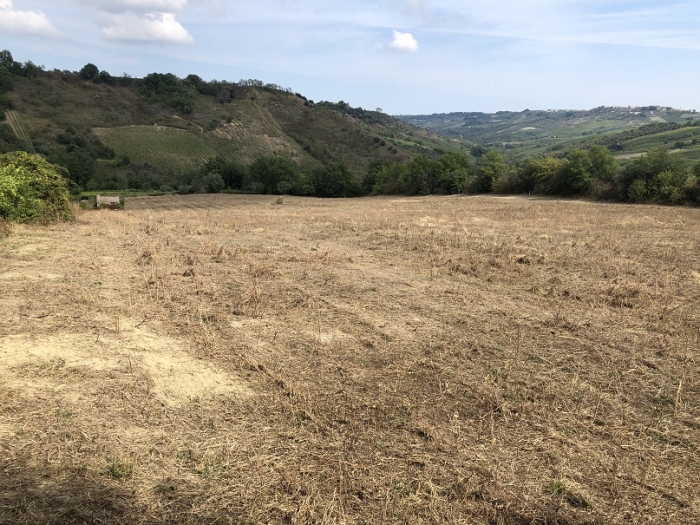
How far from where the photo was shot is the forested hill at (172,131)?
76938mm

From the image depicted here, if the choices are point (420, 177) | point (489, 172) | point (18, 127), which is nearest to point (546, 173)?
point (489, 172)

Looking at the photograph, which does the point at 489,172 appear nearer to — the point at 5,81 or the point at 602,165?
the point at 602,165

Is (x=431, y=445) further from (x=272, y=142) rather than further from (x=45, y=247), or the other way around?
(x=272, y=142)

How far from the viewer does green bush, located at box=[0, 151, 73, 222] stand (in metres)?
18.0

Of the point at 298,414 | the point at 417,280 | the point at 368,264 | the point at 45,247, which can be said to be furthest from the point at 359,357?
the point at 45,247

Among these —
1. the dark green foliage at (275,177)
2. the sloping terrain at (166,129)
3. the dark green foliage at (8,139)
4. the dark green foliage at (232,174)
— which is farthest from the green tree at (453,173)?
the dark green foliage at (8,139)

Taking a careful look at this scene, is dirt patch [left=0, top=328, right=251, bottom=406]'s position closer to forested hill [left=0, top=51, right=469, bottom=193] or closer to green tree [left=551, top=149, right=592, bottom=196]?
green tree [left=551, top=149, right=592, bottom=196]

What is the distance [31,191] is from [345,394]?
65.9 feet

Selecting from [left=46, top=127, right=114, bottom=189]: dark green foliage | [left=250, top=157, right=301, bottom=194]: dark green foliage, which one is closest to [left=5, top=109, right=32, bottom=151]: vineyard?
[left=46, top=127, right=114, bottom=189]: dark green foliage

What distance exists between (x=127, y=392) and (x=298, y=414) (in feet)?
7.89

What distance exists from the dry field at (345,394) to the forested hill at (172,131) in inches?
2277

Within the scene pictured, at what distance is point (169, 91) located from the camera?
5359 inches

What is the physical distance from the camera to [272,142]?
389 feet

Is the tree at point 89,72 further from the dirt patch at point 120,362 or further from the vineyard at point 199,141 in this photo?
the dirt patch at point 120,362
